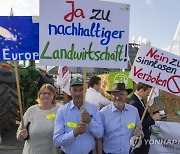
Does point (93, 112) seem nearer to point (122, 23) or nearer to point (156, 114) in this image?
point (122, 23)

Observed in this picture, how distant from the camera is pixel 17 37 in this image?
3.16m

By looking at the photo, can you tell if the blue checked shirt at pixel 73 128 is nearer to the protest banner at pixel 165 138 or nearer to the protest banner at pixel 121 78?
the protest banner at pixel 165 138

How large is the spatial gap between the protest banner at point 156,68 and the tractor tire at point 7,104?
3.18 meters

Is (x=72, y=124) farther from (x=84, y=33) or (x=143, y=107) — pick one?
(x=143, y=107)

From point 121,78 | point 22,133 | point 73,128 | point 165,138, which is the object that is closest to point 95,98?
point 165,138

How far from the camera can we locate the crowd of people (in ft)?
10.2

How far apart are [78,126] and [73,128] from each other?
141 millimetres

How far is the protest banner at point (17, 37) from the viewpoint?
312cm

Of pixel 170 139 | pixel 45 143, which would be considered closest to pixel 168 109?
pixel 170 139

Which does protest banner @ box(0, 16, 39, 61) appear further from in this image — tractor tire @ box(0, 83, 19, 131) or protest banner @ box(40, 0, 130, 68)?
tractor tire @ box(0, 83, 19, 131)

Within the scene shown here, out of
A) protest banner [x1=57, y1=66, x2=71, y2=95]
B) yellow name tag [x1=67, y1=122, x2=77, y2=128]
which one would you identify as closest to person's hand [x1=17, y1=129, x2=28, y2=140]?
yellow name tag [x1=67, y1=122, x2=77, y2=128]

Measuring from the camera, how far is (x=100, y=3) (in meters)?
3.07

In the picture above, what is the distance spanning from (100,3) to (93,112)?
113 centimetres

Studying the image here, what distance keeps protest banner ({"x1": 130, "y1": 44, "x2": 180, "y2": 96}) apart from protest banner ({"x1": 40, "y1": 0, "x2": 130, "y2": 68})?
464 mm
